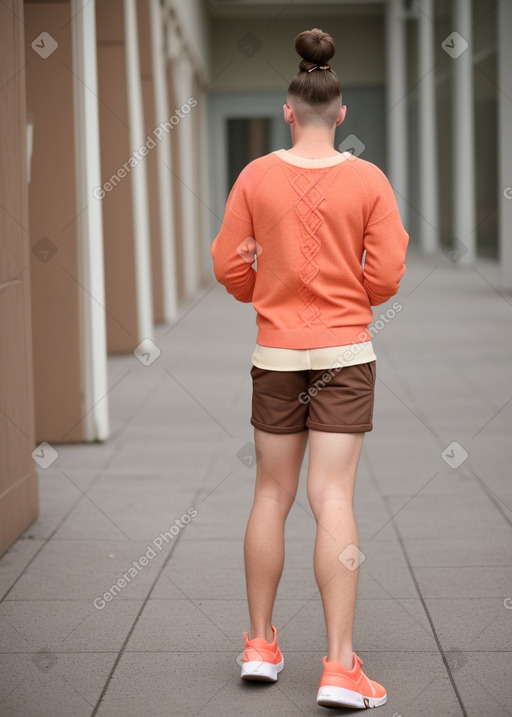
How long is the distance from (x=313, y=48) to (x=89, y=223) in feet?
12.6

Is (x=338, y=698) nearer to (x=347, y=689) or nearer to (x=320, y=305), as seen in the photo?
(x=347, y=689)

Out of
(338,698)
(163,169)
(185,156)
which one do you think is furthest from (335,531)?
(185,156)

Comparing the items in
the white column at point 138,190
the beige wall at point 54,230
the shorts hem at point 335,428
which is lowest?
the shorts hem at point 335,428

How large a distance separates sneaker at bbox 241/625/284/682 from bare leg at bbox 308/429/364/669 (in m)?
0.21

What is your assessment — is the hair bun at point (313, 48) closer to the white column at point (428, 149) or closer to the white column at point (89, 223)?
the white column at point (89, 223)

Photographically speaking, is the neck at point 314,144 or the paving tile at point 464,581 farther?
the paving tile at point 464,581

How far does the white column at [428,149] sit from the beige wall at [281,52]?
1936 millimetres

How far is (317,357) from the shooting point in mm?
2953

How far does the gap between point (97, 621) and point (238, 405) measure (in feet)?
14.2

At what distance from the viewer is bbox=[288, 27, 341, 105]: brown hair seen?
9.53 ft

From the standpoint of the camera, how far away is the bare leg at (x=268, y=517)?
3.05m

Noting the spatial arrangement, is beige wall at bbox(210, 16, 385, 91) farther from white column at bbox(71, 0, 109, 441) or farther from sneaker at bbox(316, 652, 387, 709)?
sneaker at bbox(316, 652, 387, 709)

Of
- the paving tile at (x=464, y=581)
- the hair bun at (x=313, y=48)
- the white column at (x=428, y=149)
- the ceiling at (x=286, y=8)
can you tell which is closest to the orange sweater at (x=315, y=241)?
the hair bun at (x=313, y=48)

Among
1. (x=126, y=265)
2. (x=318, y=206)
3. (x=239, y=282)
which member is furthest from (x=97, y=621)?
(x=126, y=265)
